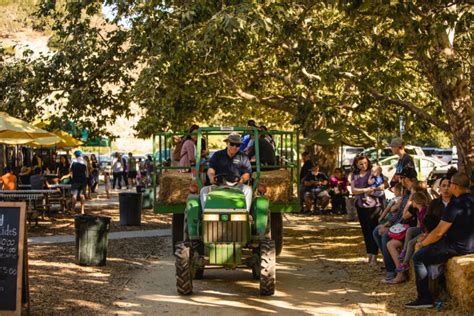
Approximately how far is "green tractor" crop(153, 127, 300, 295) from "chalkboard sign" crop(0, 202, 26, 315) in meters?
2.07

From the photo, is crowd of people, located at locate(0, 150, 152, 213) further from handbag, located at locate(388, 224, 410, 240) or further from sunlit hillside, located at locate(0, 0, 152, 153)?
sunlit hillside, located at locate(0, 0, 152, 153)

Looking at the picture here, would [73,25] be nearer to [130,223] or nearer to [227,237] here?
[130,223]

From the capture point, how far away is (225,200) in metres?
10.4

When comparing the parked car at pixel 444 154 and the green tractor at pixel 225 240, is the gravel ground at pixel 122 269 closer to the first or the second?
the green tractor at pixel 225 240

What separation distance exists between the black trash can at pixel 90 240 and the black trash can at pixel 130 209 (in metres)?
6.55

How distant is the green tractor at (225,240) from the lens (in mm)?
10016

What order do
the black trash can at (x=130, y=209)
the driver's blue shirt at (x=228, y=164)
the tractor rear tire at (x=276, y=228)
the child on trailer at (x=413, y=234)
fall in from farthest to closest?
the black trash can at (x=130, y=209)
the tractor rear tire at (x=276, y=228)
the driver's blue shirt at (x=228, y=164)
the child on trailer at (x=413, y=234)

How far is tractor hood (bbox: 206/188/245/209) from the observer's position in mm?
10336

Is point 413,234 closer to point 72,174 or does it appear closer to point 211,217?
point 211,217

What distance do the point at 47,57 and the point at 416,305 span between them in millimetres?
14677

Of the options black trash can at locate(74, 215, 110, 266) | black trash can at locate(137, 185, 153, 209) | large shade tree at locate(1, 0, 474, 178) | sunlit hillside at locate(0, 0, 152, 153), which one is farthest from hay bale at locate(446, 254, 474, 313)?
sunlit hillside at locate(0, 0, 152, 153)

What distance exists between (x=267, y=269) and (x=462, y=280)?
242cm

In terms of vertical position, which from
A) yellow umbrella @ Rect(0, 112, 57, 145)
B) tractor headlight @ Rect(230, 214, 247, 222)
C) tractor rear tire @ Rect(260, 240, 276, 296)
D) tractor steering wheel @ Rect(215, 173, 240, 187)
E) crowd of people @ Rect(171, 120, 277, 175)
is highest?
yellow umbrella @ Rect(0, 112, 57, 145)

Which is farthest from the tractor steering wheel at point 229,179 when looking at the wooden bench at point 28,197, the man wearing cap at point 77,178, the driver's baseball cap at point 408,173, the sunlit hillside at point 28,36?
the sunlit hillside at point 28,36
